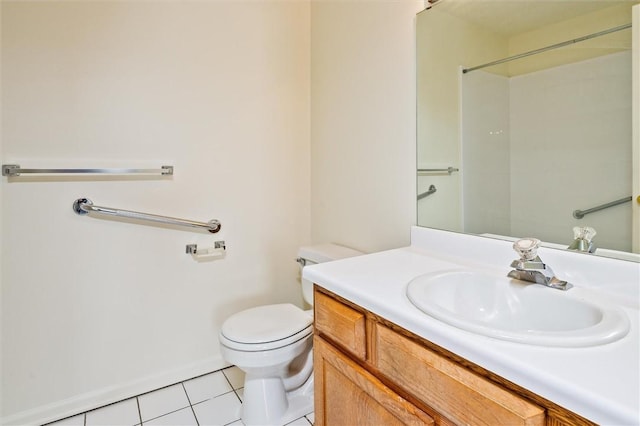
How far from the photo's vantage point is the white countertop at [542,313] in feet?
1.68

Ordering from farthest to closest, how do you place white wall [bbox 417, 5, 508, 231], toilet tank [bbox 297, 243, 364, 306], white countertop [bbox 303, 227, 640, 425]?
toilet tank [bbox 297, 243, 364, 306] → white wall [bbox 417, 5, 508, 231] → white countertop [bbox 303, 227, 640, 425]

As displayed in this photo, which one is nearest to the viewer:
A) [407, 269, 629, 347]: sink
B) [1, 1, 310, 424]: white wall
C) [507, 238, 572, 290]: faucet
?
[407, 269, 629, 347]: sink

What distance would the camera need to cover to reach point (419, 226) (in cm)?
144

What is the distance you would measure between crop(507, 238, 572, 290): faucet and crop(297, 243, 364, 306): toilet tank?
2.82 ft

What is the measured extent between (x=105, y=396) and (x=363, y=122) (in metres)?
1.78

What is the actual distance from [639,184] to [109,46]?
200 centimetres

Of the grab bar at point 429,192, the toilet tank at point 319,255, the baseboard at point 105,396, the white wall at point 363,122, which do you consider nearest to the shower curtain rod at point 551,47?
the white wall at point 363,122

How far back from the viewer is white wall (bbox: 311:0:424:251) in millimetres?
1508

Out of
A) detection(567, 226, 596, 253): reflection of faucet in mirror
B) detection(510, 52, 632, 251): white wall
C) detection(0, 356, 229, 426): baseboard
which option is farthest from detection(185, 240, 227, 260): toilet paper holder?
detection(567, 226, 596, 253): reflection of faucet in mirror

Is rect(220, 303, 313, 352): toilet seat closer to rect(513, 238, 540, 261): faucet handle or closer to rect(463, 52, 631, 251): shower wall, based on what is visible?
rect(463, 52, 631, 251): shower wall

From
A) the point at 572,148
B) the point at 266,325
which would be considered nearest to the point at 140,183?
the point at 266,325

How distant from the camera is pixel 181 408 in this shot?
1641 millimetres

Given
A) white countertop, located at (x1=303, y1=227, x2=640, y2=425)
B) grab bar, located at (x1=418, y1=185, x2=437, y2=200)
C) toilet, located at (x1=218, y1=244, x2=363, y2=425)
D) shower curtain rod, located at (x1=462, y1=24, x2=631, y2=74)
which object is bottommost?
toilet, located at (x1=218, y1=244, x2=363, y2=425)

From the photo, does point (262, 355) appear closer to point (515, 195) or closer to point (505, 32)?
point (515, 195)
